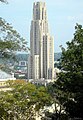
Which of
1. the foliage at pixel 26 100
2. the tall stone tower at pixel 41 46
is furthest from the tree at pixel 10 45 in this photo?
the tall stone tower at pixel 41 46

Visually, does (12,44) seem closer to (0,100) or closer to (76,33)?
(0,100)

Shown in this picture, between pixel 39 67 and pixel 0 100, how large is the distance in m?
81.3

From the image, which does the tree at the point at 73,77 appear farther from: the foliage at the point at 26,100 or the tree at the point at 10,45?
the tree at the point at 10,45

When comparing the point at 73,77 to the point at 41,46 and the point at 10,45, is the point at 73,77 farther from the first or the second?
the point at 41,46

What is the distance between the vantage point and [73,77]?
49.8ft

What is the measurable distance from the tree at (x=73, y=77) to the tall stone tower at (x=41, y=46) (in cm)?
6664

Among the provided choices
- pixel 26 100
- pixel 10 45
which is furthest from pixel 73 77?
pixel 10 45

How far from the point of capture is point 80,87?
14.9 meters

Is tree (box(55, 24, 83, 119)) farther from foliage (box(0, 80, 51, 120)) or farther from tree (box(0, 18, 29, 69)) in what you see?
tree (box(0, 18, 29, 69))

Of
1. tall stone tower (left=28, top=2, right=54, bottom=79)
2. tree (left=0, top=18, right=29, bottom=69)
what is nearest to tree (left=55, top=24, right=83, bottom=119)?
tree (left=0, top=18, right=29, bottom=69)

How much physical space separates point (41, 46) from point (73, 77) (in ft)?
250

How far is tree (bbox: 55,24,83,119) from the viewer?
14.7m

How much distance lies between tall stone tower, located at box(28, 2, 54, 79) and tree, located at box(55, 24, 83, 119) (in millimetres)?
66640

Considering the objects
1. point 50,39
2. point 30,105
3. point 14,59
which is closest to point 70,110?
point 30,105
